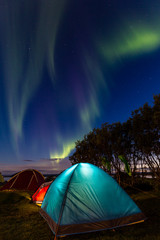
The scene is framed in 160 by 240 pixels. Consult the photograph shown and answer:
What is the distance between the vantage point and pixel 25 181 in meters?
16.7

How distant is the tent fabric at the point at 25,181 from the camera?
16.2m

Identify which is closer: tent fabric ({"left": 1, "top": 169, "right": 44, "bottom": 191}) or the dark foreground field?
the dark foreground field

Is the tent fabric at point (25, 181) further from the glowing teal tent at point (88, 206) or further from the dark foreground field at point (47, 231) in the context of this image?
the glowing teal tent at point (88, 206)

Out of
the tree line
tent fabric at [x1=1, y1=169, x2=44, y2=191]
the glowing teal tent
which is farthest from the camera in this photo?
tent fabric at [x1=1, y1=169, x2=44, y2=191]

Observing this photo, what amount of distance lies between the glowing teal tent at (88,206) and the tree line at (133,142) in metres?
2.94

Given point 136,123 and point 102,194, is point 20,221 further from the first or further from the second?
point 136,123

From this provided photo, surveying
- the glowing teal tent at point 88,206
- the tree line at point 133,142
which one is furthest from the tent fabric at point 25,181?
the glowing teal tent at point 88,206

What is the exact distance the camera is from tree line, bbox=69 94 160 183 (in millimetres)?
13484

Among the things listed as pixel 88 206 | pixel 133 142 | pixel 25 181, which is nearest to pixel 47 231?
pixel 88 206

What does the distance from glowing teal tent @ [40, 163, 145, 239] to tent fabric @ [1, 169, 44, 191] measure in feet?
40.6

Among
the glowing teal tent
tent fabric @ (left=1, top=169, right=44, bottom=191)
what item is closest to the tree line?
the glowing teal tent

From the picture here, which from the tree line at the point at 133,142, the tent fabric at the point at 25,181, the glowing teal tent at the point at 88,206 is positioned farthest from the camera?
the tent fabric at the point at 25,181

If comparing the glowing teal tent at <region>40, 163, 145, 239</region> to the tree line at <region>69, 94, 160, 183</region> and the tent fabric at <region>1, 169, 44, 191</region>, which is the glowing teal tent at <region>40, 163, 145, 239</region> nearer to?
the tree line at <region>69, 94, 160, 183</region>

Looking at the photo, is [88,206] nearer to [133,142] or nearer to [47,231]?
[47,231]
